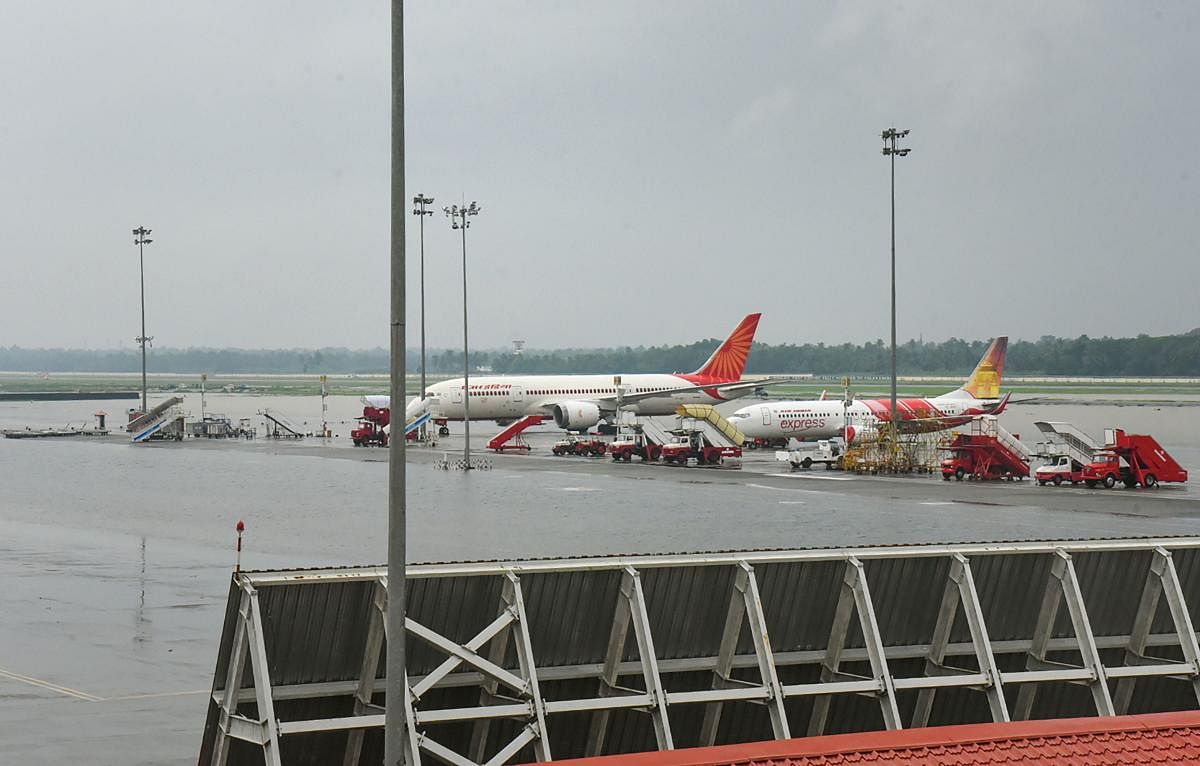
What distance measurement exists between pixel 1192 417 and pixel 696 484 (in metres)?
93.3

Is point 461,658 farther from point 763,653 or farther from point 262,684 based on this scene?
point 763,653

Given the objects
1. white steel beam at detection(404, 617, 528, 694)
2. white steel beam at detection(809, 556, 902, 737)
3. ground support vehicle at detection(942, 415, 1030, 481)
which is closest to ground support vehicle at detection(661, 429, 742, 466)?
ground support vehicle at detection(942, 415, 1030, 481)

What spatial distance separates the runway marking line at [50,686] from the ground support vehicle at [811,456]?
55.8 metres

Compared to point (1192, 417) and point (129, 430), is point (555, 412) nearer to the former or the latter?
point (129, 430)

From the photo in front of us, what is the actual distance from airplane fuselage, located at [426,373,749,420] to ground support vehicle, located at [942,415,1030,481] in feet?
130

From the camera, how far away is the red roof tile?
15516 millimetres

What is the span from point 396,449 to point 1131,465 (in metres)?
55.6

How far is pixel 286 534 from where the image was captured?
47344 mm

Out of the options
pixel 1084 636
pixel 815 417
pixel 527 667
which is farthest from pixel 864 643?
pixel 815 417

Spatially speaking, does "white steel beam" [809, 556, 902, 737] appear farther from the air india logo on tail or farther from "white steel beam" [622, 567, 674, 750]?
the air india logo on tail

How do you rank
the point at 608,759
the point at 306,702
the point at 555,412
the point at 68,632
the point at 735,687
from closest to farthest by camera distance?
the point at 608,759 < the point at 306,702 < the point at 735,687 < the point at 68,632 < the point at 555,412

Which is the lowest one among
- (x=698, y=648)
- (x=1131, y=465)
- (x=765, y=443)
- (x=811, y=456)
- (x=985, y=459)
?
(x=765, y=443)

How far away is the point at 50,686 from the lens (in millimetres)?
25656

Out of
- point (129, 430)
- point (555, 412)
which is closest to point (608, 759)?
point (555, 412)
